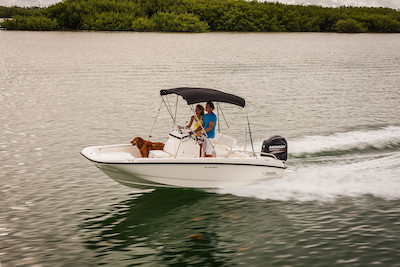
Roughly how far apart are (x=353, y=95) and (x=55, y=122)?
18536 millimetres

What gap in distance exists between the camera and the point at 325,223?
37.3 feet

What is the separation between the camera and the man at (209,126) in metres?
12.5

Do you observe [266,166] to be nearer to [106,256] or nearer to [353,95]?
[106,256]

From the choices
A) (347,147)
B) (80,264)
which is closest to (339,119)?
(347,147)

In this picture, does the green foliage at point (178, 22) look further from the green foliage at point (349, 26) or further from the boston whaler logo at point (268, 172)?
the boston whaler logo at point (268, 172)

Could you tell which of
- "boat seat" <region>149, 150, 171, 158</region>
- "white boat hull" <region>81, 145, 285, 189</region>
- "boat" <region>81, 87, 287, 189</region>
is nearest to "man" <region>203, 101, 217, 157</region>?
"boat" <region>81, 87, 287, 189</region>

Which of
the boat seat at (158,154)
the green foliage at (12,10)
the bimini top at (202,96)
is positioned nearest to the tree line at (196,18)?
the green foliage at (12,10)

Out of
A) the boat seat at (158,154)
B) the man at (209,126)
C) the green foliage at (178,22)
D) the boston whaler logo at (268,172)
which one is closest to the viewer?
the man at (209,126)

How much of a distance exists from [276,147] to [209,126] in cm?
205

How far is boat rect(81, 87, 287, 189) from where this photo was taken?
11961mm

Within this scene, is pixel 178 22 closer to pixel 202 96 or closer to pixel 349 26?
pixel 349 26

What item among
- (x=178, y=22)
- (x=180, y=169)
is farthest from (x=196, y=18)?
(x=180, y=169)

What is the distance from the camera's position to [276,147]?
43.9 ft

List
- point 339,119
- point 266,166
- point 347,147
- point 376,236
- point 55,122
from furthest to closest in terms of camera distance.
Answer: point 339,119, point 55,122, point 347,147, point 266,166, point 376,236
